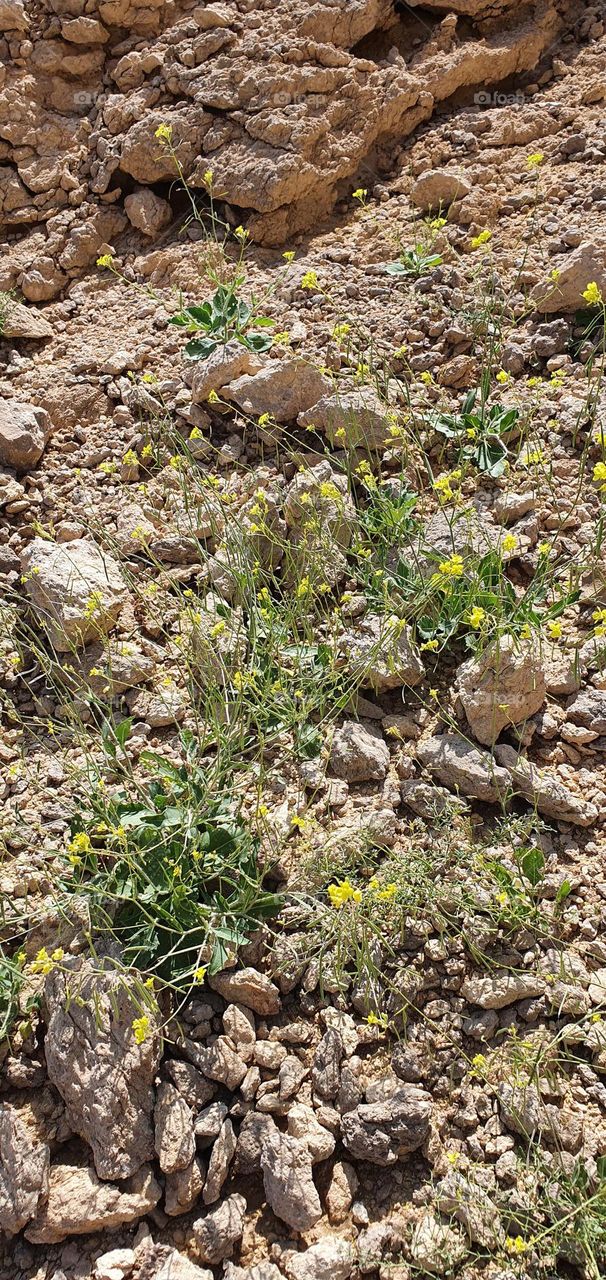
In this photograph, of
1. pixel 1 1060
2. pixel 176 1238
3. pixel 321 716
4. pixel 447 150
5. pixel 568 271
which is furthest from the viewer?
pixel 447 150

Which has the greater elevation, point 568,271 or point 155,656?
point 568,271

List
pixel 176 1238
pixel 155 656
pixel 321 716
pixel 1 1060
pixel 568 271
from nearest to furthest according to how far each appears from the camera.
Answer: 1. pixel 176 1238
2. pixel 1 1060
3. pixel 321 716
4. pixel 155 656
5. pixel 568 271

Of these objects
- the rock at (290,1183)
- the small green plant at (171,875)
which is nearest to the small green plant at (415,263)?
the small green plant at (171,875)

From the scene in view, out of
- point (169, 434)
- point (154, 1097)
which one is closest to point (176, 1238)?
point (154, 1097)

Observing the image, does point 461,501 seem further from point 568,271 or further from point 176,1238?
point 176,1238

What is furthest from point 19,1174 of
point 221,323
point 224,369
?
point 221,323

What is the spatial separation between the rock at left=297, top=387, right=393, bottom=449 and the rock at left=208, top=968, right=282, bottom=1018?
1953mm

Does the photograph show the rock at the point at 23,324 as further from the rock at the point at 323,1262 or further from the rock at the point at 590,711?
the rock at the point at 323,1262

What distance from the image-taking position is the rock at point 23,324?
419 cm

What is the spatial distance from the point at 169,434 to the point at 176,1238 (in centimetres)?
277

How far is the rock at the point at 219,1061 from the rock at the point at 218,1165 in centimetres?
12

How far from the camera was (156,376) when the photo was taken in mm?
4027

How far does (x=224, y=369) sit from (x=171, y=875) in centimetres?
216

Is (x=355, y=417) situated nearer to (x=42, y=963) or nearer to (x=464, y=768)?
(x=464, y=768)
